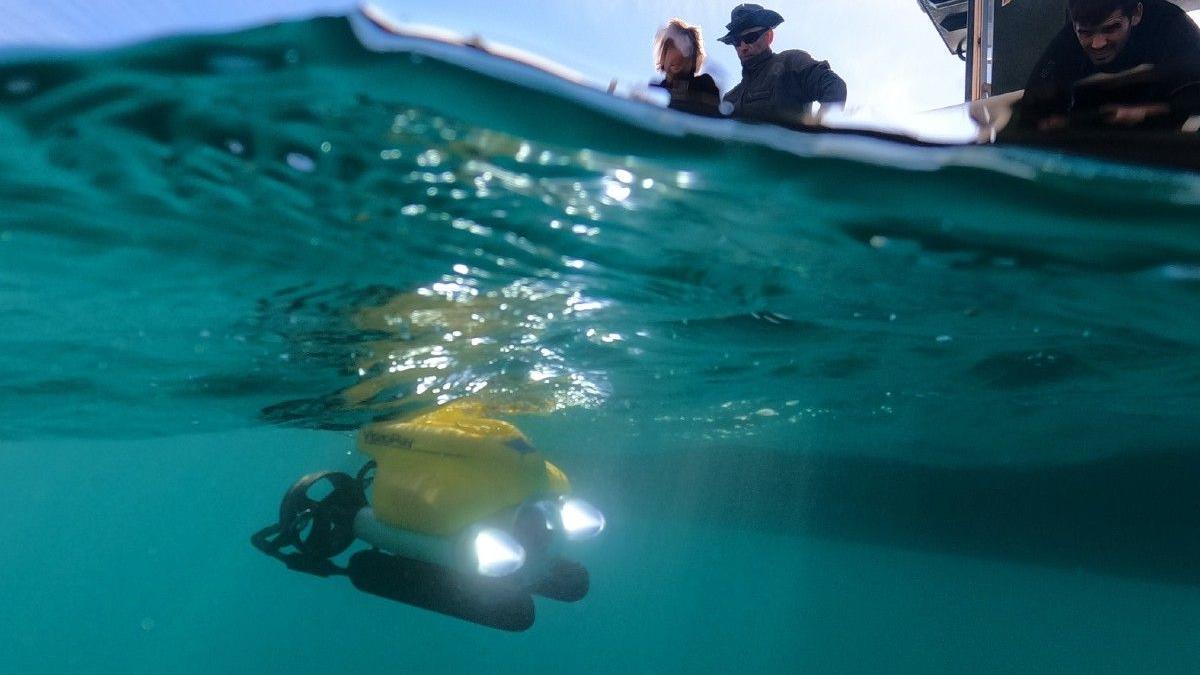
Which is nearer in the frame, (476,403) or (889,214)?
(889,214)

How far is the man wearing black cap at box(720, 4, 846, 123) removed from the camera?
526 cm

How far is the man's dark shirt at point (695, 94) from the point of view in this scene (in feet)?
12.8

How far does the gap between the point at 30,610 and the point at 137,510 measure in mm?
60201

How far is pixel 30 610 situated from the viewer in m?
106

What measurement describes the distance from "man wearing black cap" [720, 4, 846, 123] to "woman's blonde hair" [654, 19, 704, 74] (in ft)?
1.23

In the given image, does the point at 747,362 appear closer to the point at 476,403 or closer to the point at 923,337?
the point at 923,337

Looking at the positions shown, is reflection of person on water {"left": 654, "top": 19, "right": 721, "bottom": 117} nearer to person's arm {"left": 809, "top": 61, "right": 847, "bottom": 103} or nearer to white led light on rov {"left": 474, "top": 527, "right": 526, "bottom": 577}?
person's arm {"left": 809, "top": 61, "right": 847, "bottom": 103}

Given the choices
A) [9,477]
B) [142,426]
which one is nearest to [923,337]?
[142,426]

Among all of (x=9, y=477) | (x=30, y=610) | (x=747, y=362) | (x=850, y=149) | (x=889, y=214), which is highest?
(x=850, y=149)

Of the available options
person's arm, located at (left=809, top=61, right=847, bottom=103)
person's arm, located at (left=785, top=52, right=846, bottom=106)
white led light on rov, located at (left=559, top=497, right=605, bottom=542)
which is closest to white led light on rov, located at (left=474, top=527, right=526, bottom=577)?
white led light on rov, located at (left=559, top=497, right=605, bottom=542)

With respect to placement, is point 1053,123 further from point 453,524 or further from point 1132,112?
point 453,524

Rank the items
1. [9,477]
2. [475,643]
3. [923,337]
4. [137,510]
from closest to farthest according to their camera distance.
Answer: [923,337]
[9,477]
[137,510]
[475,643]

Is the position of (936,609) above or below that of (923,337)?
below

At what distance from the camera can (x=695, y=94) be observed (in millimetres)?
4297
